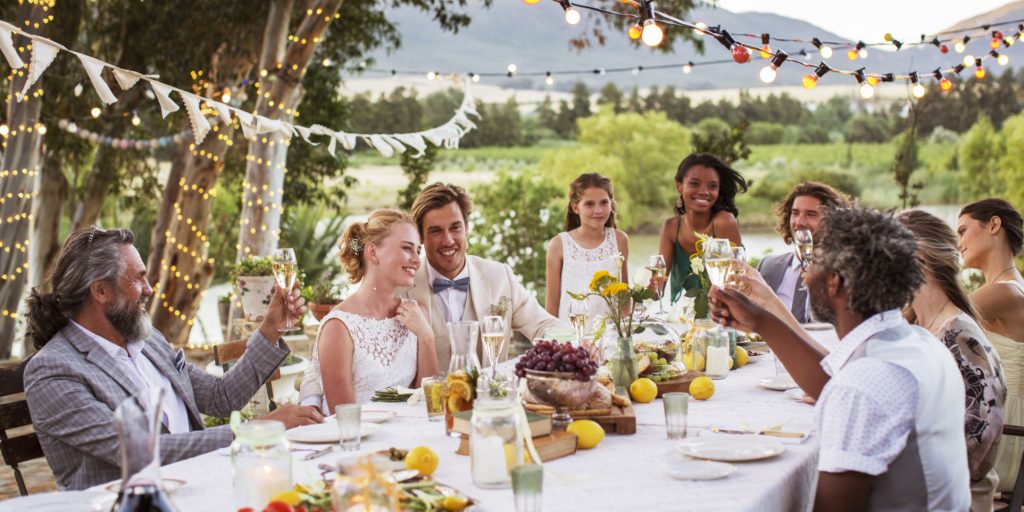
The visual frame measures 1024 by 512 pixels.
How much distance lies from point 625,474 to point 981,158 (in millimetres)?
9874

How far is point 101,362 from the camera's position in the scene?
2.62 m

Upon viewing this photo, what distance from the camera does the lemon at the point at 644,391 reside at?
9.26ft

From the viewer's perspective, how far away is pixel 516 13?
12055 mm

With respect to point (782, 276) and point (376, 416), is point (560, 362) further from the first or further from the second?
point (782, 276)

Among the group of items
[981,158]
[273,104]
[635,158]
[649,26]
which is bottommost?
[649,26]

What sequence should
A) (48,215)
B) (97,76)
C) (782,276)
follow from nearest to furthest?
(97,76), (782,276), (48,215)

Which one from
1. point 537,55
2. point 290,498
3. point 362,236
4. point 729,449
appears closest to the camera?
point 290,498

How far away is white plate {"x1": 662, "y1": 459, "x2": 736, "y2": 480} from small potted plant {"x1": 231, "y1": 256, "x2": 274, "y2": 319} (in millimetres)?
4399

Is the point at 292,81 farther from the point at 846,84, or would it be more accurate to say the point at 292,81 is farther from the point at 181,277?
the point at 846,84

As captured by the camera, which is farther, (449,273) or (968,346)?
(449,273)

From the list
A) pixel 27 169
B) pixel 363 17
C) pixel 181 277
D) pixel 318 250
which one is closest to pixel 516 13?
pixel 363 17

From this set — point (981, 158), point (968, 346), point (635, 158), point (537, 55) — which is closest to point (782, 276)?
point (968, 346)

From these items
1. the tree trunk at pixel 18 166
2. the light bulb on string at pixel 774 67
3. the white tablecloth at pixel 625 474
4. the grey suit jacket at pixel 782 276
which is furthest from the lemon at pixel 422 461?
the tree trunk at pixel 18 166

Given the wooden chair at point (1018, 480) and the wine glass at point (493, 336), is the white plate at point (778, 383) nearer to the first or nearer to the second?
the wooden chair at point (1018, 480)
